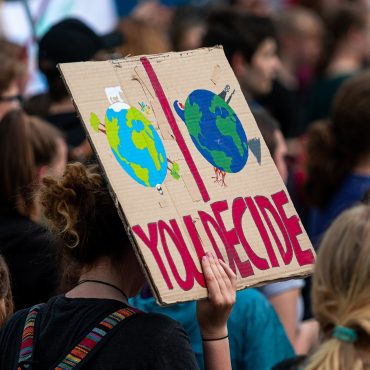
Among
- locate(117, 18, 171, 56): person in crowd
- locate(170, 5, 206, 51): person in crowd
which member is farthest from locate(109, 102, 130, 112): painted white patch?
locate(170, 5, 206, 51): person in crowd

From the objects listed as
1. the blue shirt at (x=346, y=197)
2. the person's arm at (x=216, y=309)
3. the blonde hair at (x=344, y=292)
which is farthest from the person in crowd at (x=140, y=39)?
the blonde hair at (x=344, y=292)

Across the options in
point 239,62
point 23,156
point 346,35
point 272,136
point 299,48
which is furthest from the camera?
point 299,48

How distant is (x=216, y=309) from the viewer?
6.57 feet

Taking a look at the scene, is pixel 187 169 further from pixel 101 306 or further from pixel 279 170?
pixel 279 170

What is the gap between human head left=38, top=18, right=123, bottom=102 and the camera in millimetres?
4398

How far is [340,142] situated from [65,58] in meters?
1.42

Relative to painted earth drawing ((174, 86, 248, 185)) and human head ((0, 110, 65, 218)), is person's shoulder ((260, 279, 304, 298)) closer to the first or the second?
human head ((0, 110, 65, 218))

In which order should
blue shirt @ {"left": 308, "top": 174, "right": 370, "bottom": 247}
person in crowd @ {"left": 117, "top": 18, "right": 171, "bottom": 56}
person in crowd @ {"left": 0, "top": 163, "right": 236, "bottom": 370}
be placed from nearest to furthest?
person in crowd @ {"left": 0, "top": 163, "right": 236, "bottom": 370}, blue shirt @ {"left": 308, "top": 174, "right": 370, "bottom": 247}, person in crowd @ {"left": 117, "top": 18, "right": 171, "bottom": 56}

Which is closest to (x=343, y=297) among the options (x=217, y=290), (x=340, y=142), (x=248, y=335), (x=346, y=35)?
(x=217, y=290)

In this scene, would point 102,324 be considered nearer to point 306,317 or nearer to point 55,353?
point 55,353

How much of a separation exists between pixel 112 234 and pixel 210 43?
323cm

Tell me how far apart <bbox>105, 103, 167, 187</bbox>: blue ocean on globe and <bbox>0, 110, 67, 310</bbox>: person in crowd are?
651 millimetres

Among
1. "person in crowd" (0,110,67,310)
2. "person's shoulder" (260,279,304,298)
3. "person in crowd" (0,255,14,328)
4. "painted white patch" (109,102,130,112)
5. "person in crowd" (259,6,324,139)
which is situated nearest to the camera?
"painted white patch" (109,102,130,112)

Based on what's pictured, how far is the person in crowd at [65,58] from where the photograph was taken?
4.29 metres
